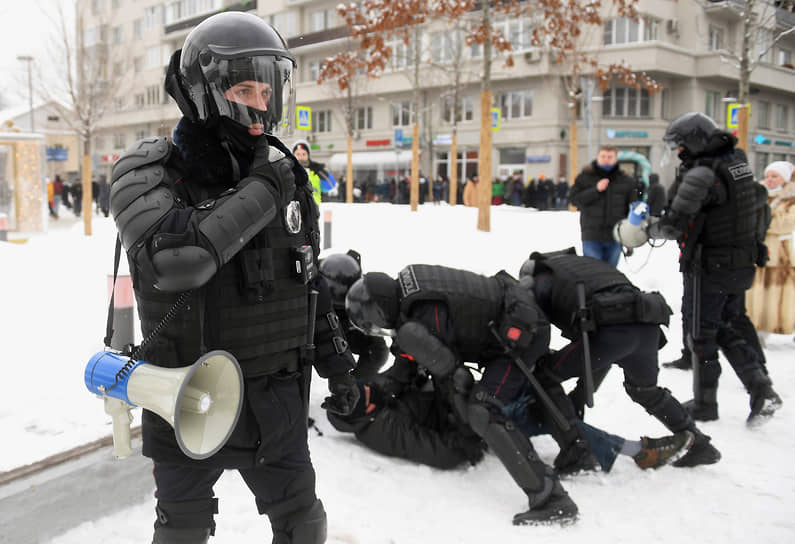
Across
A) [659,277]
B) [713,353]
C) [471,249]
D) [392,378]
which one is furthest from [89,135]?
[713,353]

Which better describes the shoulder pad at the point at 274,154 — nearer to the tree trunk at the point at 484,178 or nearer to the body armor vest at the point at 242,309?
the body armor vest at the point at 242,309

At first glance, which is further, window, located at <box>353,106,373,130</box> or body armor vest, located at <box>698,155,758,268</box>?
window, located at <box>353,106,373,130</box>

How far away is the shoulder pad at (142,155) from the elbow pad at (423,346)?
5.34 ft

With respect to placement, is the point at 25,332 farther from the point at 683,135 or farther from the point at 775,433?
the point at 775,433

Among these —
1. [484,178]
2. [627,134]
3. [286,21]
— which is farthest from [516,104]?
[484,178]

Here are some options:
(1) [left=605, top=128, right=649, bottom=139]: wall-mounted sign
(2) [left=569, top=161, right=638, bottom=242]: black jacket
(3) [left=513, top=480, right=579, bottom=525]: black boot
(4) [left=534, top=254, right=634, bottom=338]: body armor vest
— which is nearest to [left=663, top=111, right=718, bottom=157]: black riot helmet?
(4) [left=534, top=254, right=634, bottom=338]: body armor vest

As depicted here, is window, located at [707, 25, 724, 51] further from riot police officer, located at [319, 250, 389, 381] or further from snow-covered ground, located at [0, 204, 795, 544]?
riot police officer, located at [319, 250, 389, 381]

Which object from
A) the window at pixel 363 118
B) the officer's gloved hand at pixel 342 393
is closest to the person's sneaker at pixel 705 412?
the officer's gloved hand at pixel 342 393

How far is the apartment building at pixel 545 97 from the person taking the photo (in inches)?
1157

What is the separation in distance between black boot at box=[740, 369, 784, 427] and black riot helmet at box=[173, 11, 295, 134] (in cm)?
380

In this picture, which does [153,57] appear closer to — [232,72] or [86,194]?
[86,194]

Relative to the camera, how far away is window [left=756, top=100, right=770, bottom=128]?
3469cm

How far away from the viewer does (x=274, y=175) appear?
1709mm

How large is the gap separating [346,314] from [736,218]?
268 centimetres
